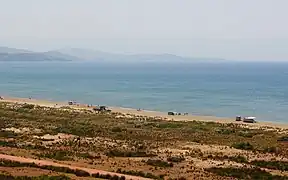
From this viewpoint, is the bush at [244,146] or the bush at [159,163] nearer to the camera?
the bush at [159,163]

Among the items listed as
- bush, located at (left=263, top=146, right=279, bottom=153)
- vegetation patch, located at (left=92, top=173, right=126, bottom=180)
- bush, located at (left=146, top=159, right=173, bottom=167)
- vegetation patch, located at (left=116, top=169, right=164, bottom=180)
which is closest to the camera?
vegetation patch, located at (left=92, top=173, right=126, bottom=180)

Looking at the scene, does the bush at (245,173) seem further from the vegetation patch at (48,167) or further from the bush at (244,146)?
the bush at (244,146)

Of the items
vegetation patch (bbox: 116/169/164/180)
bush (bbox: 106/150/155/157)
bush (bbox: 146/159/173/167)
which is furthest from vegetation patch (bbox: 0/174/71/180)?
bush (bbox: 106/150/155/157)

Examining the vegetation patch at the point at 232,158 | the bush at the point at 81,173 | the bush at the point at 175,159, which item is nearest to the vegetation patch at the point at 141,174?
the bush at the point at 81,173

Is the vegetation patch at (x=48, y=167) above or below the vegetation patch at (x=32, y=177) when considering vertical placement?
below

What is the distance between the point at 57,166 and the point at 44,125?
27.9 m

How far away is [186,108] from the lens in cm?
10738

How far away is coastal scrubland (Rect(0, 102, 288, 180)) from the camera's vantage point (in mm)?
31625

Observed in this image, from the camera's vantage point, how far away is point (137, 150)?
42.3m

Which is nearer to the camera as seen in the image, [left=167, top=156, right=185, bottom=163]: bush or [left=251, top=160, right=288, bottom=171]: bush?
[left=251, top=160, right=288, bottom=171]: bush

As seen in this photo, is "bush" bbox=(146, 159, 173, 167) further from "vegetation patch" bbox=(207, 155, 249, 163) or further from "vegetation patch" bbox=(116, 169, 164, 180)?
"vegetation patch" bbox=(207, 155, 249, 163)

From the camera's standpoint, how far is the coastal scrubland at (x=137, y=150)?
31.6 meters

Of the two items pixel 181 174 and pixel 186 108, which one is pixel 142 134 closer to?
pixel 181 174

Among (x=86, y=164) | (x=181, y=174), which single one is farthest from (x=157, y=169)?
(x=86, y=164)
